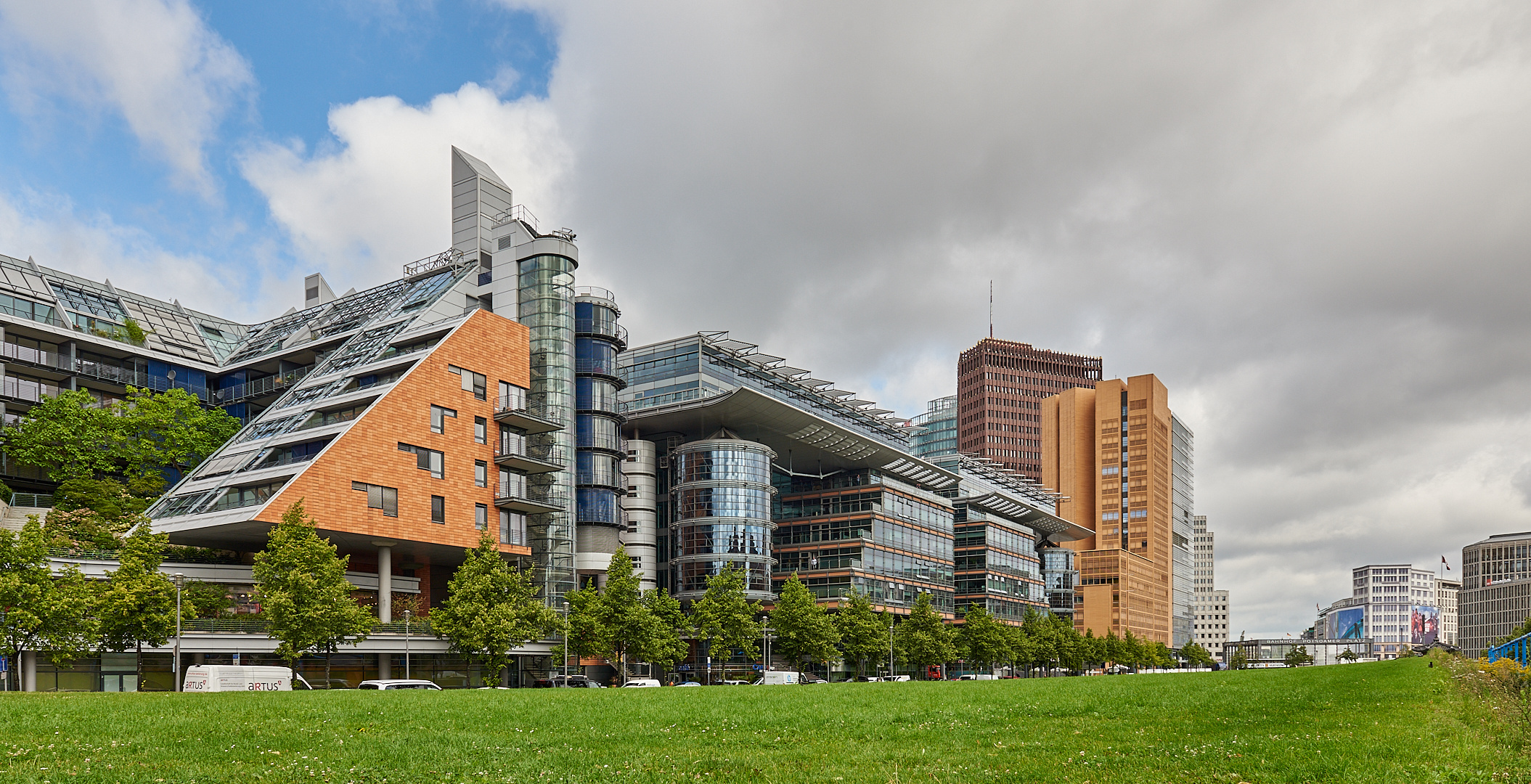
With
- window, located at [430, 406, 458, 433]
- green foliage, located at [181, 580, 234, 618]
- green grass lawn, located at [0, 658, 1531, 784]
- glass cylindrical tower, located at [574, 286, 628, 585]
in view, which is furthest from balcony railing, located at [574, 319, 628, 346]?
green grass lawn, located at [0, 658, 1531, 784]

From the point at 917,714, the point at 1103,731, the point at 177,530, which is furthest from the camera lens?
the point at 177,530

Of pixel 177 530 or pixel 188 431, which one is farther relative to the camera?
pixel 188 431

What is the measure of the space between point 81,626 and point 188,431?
40298 mm

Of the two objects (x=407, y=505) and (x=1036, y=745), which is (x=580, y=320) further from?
(x=1036, y=745)

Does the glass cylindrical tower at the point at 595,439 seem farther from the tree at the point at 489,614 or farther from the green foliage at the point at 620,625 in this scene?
the tree at the point at 489,614

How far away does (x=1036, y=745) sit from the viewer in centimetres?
1706

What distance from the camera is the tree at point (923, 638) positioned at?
102 m

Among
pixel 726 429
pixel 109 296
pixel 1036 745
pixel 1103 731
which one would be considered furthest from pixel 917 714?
pixel 109 296

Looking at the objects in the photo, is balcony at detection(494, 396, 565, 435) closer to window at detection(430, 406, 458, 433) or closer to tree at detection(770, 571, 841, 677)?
window at detection(430, 406, 458, 433)

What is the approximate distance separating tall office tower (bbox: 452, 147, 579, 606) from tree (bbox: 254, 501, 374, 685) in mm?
24695

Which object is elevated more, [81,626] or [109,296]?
[109,296]

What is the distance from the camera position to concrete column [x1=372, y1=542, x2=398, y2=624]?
7662 centimetres

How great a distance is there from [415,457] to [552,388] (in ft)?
59.1

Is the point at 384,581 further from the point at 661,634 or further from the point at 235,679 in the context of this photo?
the point at 235,679
